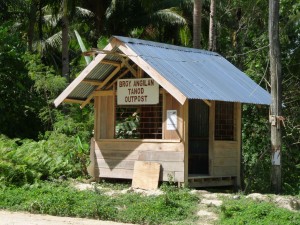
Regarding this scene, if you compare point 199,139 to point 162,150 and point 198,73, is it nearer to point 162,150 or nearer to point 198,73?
point 162,150

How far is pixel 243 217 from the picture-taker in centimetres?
1152

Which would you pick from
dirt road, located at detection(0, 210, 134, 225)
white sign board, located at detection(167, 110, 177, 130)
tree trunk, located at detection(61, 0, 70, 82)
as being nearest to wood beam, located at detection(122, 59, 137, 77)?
white sign board, located at detection(167, 110, 177, 130)

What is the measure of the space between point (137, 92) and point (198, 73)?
1612mm

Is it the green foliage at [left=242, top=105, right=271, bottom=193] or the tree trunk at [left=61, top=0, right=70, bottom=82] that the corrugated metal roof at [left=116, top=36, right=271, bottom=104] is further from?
the tree trunk at [left=61, top=0, right=70, bottom=82]

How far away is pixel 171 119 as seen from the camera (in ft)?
50.3

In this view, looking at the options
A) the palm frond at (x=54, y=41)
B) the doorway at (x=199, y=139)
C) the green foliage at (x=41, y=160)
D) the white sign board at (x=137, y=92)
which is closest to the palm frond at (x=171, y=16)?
the palm frond at (x=54, y=41)

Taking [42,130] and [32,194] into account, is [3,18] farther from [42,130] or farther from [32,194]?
[32,194]

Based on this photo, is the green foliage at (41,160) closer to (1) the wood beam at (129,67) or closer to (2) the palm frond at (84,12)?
(1) the wood beam at (129,67)

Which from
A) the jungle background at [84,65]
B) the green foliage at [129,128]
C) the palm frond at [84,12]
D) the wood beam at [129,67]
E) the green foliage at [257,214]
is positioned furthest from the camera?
the palm frond at [84,12]

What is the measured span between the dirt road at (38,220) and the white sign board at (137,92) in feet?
14.3

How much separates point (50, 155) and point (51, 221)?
6.07 meters

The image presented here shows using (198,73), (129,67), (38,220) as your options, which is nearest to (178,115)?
(198,73)

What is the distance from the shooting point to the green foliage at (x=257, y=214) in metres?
11.4

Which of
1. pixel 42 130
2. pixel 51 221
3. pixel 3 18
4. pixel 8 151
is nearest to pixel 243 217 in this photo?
pixel 51 221
